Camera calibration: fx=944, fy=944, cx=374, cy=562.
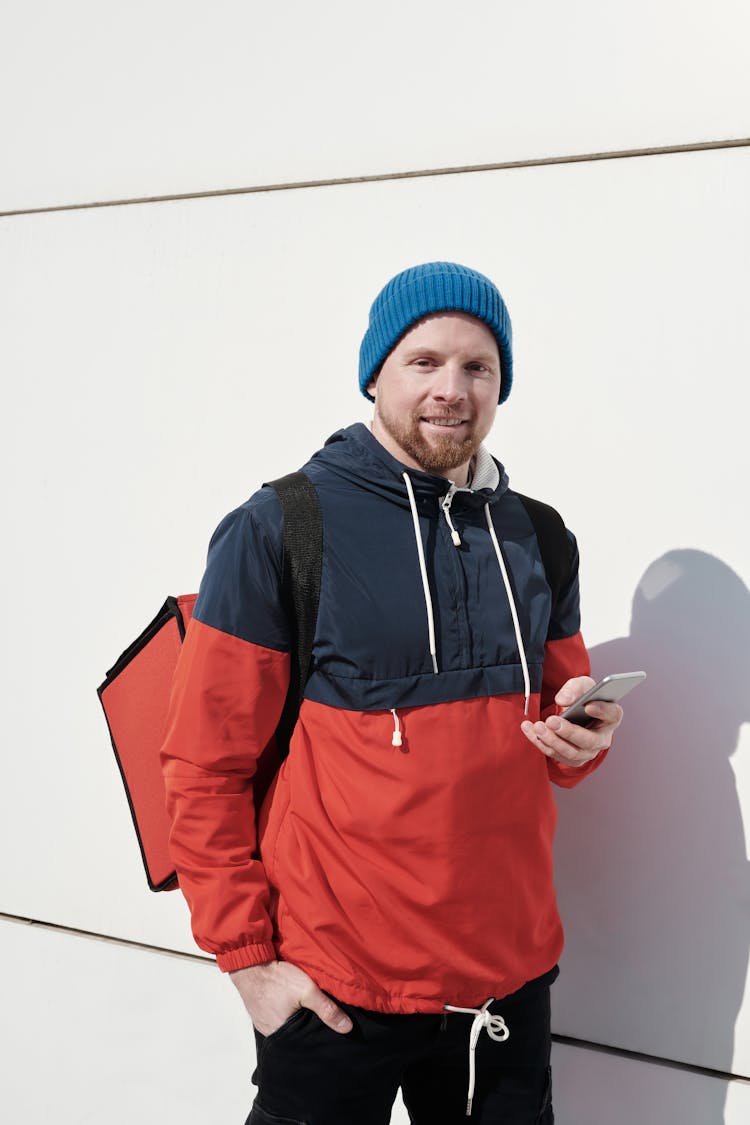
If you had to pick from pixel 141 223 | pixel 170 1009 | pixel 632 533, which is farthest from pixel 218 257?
pixel 170 1009

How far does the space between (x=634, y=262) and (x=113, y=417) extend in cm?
135

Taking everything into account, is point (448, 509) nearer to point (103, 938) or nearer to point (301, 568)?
point (301, 568)

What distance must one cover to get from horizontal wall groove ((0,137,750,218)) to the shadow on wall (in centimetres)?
85

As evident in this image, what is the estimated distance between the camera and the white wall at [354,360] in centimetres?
200

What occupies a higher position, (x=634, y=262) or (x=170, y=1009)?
(x=634, y=262)

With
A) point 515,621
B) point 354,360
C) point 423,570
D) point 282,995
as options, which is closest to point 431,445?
point 423,570

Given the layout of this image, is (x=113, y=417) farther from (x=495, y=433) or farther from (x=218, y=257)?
→ (x=495, y=433)

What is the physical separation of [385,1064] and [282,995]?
0.21 metres

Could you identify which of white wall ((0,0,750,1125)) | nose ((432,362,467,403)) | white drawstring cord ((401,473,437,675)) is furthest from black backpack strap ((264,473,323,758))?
white wall ((0,0,750,1125))

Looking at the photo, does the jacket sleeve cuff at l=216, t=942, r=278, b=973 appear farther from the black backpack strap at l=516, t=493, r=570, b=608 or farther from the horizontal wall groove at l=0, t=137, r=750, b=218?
the horizontal wall groove at l=0, t=137, r=750, b=218

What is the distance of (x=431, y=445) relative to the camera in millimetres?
1541

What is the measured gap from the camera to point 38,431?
2559 mm

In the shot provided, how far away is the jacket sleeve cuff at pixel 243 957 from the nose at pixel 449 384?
905mm

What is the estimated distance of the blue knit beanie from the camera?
5.08 feet
